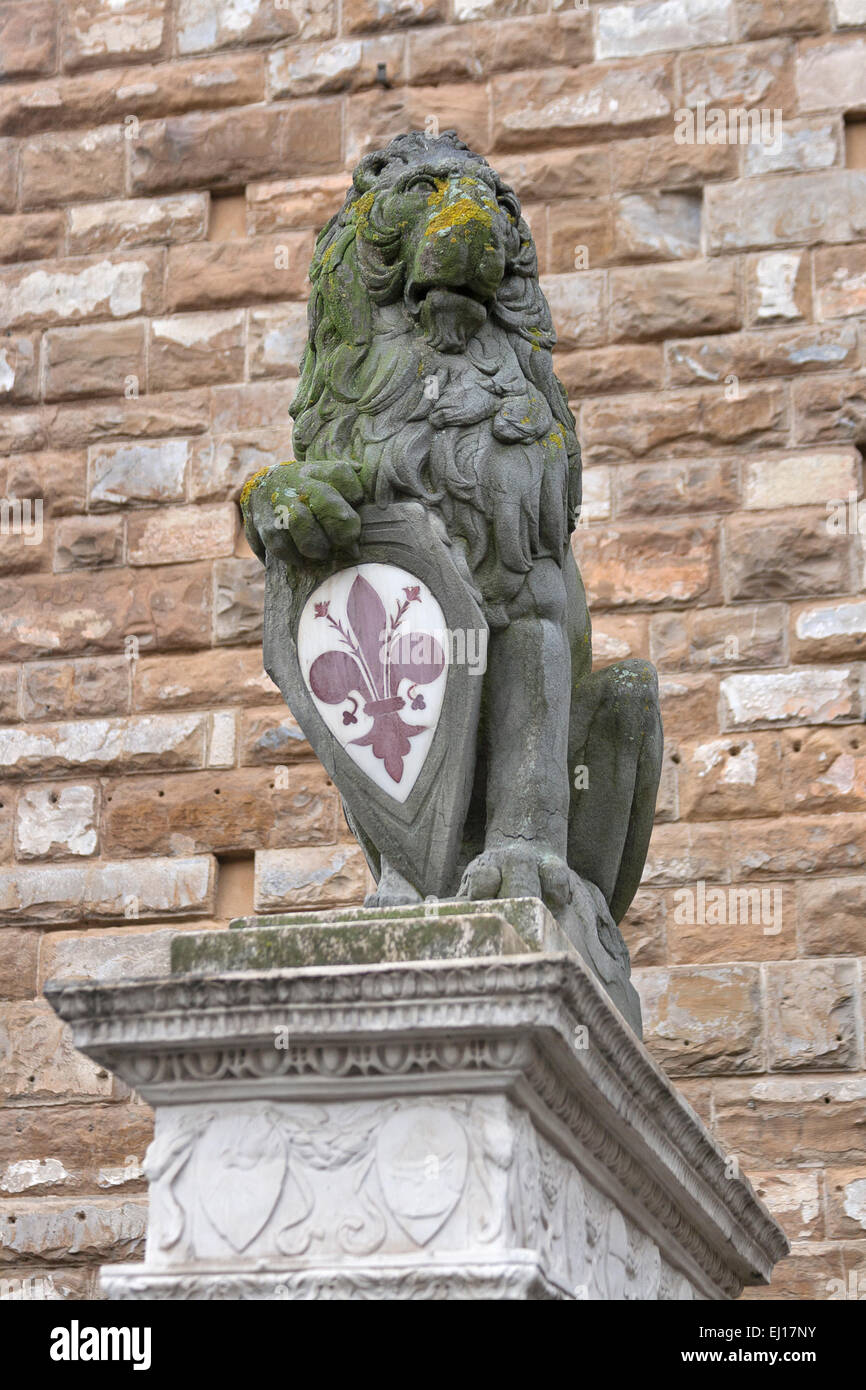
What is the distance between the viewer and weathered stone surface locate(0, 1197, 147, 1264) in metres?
7.06

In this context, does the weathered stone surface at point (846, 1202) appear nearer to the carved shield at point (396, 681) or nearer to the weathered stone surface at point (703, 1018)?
the weathered stone surface at point (703, 1018)

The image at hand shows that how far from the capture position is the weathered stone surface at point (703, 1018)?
6.85 metres

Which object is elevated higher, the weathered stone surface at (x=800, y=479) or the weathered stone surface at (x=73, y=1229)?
the weathered stone surface at (x=800, y=479)

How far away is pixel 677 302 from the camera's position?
7.63 m

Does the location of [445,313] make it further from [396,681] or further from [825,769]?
[825,769]

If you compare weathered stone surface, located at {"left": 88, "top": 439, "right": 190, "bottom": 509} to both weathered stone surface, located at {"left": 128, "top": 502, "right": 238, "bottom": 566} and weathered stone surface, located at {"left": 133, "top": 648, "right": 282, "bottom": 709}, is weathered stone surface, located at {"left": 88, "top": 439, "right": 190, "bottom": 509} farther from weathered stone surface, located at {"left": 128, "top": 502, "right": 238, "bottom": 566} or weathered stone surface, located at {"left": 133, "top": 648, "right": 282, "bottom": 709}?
weathered stone surface, located at {"left": 133, "top": 648, "right": 282, "bottom": 709}

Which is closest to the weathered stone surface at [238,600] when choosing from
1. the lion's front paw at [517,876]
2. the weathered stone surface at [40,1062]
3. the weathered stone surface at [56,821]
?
the weathered stone surface at [56,821]

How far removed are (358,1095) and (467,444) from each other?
48.8 inches

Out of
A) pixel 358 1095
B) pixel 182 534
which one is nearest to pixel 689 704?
pixel 182 534

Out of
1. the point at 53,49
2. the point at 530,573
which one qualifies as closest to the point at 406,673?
the point at 530,573

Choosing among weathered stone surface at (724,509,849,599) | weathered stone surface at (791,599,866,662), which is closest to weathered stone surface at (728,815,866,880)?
weathered stone surface at (791,599,866,662)

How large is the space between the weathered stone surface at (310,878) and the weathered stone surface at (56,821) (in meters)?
0.58

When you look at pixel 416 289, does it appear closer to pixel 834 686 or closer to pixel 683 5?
pixel 834 686

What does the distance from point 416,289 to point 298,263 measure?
3.73m
